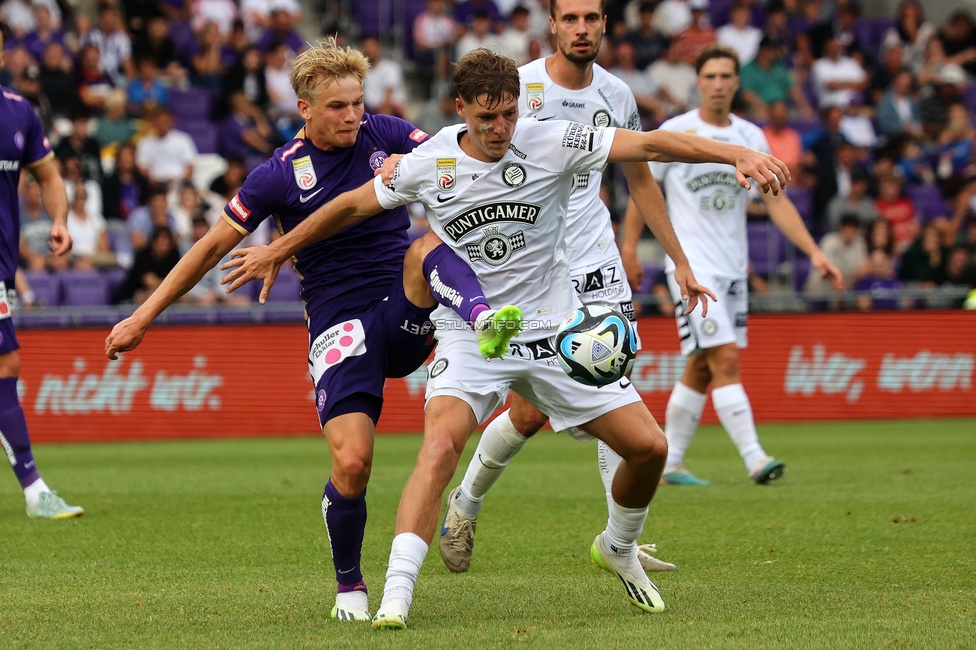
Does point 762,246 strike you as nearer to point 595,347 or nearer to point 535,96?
point 535,96

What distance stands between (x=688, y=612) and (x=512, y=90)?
7.25ft

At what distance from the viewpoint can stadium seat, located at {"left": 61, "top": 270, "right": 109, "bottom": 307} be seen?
14828mm

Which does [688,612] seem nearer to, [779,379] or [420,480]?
[420,480]

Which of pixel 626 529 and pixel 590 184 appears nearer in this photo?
pixel 626 529

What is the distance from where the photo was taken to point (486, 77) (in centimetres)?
490

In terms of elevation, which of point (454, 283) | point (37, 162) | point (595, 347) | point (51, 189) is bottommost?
point (51, 189)

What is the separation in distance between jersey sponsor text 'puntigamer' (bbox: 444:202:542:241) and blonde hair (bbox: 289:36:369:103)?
0.90 meters

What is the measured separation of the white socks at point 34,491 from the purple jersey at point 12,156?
134 centimetres

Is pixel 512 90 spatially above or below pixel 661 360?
above

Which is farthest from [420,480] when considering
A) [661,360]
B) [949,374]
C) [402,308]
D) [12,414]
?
[949,374]

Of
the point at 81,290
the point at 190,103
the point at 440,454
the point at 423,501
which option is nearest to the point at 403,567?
the point at 423,501

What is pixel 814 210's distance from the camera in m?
18.3

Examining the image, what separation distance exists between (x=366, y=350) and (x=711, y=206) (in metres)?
4.82

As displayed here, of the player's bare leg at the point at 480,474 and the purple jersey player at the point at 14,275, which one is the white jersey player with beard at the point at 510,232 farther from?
the purple jersey player at the point at 14,275
